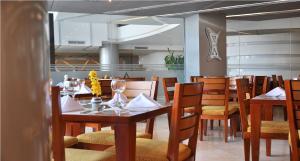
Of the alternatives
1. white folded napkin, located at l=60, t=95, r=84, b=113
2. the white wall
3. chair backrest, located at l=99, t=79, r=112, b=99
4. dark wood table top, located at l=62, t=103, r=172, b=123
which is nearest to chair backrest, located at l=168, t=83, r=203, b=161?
dark wood table top, located at l=62, t=103, r=172, b=123

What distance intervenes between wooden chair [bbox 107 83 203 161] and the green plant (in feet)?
26.1

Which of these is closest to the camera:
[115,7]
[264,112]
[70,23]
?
[264,112]

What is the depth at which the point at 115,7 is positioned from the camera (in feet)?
27.8

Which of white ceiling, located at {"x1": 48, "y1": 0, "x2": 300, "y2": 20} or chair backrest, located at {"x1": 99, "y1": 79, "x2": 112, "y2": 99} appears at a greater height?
white ceiling, located at {"x1": 48, "y1": 0, "x2": 300, "y2": 20}

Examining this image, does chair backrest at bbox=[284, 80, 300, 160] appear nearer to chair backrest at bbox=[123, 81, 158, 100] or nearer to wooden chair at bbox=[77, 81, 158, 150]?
wooden chair at bbox=[77, 81, 158, 150]

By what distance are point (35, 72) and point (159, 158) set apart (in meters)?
1.45

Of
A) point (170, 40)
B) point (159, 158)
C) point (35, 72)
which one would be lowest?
point (159, 158)

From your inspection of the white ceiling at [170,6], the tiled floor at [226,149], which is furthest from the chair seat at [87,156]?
the white ceiling at [170,6]

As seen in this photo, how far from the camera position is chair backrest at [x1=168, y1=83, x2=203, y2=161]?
209cm

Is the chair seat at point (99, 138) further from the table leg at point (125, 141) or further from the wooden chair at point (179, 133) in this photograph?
the table leg at point (125, 141)

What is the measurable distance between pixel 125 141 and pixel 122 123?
0.09 metres

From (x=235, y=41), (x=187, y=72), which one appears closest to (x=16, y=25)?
(x=187, y=72)

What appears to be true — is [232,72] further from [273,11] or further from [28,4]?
[28,4]

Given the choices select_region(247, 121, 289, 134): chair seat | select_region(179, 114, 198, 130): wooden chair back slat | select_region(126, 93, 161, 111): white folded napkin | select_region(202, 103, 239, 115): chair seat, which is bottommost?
select_region(202, 103, 239, 115): chair seat
